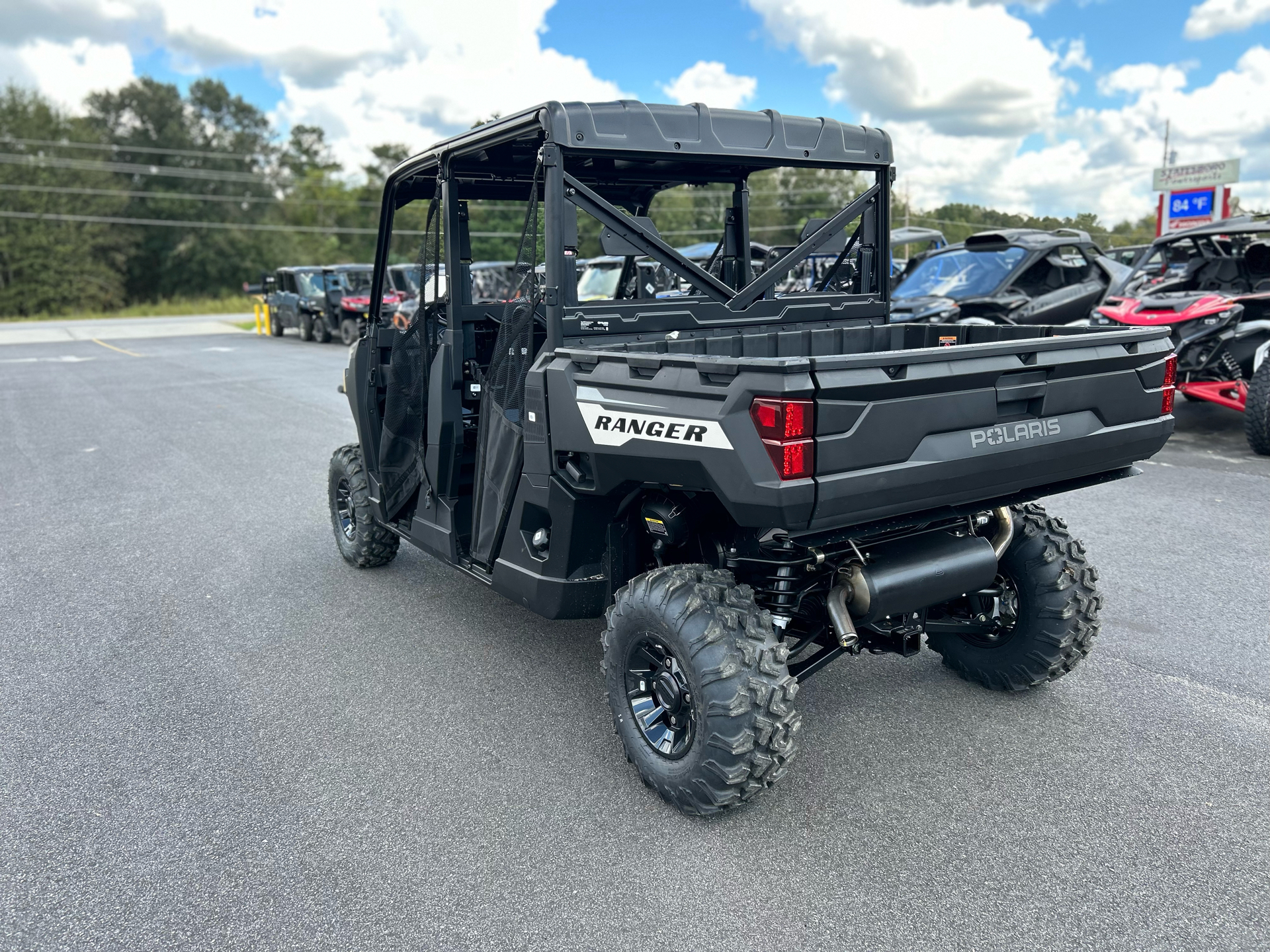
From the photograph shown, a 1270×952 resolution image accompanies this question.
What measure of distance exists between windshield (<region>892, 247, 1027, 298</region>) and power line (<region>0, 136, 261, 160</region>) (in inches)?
2520

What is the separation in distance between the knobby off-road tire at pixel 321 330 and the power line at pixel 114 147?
148ft

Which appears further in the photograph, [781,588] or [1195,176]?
[1195,176]

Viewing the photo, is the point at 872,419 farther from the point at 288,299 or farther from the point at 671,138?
the point at 288,299

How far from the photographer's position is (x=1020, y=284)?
11094 mm

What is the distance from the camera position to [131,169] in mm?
64375

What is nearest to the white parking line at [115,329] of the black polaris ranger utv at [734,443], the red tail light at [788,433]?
the black polaris ranger utv at [734,443]

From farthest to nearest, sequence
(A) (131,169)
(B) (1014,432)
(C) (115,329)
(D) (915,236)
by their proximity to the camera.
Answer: (A) (131,169) → (C) (115,329) → (D) (915,236) → (B) (1014,432)

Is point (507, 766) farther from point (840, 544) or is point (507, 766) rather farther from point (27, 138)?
point (27, 138)

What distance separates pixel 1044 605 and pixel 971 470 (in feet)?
3.38

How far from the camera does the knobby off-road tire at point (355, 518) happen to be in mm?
5590

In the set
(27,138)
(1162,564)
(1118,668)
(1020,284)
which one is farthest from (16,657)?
(27,138)

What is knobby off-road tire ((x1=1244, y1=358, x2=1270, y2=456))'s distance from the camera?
26.6 feet

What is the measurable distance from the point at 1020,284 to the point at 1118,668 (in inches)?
311

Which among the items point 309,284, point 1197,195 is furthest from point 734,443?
point 1197,195
